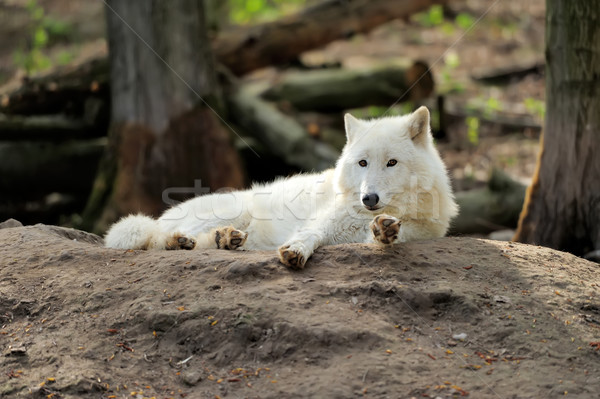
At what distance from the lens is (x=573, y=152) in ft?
19.3

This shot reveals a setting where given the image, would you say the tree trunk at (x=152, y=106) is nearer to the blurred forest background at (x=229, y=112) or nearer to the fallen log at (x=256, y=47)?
the blurred forest background at (x=229, y=112)

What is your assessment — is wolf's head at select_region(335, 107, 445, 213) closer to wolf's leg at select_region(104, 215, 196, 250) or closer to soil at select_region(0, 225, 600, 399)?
soil at select_region(0, 225, 600, 399)

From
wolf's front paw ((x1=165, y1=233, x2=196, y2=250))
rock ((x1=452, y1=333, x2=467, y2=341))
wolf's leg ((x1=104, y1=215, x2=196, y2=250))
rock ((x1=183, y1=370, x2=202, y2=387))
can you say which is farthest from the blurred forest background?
rock ((x1=183, y1=370, x2=202, y2=387))

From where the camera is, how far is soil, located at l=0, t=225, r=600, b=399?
3197 mm

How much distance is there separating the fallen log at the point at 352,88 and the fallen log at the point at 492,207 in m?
2.59

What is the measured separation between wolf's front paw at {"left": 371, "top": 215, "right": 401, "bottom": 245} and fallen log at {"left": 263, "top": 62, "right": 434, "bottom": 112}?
20.0ft

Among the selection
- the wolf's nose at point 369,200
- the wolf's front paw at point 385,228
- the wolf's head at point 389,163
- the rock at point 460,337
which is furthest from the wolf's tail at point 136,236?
the rock at point 460,337

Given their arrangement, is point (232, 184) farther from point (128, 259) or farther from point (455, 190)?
point (128, 259)

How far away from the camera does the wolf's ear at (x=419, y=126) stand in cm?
502

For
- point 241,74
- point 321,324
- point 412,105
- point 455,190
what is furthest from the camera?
point 412,105

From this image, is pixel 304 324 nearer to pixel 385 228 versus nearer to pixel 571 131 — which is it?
pixel 385 228

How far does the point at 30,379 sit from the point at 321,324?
156cm

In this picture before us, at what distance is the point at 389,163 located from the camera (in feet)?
16.0

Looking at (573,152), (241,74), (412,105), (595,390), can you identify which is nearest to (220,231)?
(595,390)
